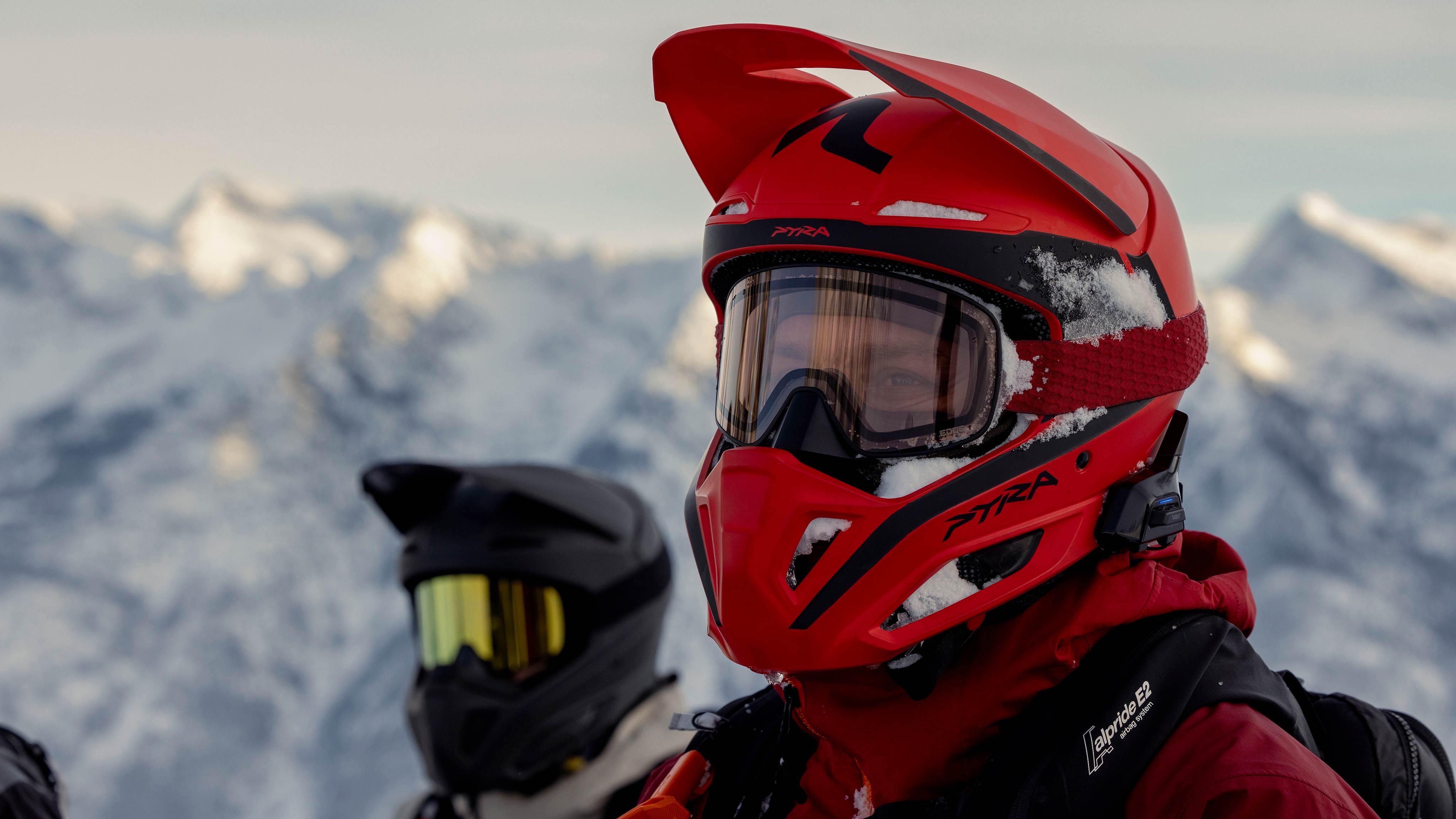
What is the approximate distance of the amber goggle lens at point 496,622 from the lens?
13.9 ft

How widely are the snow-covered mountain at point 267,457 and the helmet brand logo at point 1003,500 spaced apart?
291ft

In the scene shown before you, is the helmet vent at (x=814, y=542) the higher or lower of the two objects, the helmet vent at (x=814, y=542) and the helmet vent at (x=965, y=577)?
the higher

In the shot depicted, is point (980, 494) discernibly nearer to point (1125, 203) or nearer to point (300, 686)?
point (1125, 203)

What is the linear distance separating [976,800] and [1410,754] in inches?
30.2

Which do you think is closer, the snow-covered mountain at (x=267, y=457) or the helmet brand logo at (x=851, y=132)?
the helmet brand logo at (x=851, y=132)

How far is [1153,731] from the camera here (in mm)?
1474

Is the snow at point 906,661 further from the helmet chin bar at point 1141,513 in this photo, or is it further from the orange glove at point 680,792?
the orange glove at point 680,792

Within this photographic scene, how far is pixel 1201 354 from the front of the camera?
1.93m

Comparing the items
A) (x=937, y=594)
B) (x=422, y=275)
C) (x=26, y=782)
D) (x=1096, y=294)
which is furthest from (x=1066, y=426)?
(x=422, y=275)

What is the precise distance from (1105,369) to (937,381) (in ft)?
1.00

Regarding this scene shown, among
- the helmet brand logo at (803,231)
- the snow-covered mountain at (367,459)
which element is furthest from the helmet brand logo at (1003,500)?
the snow-covered mountain at (367,459)

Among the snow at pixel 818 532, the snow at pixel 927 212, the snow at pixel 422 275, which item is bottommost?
the snow at pixel 818 532

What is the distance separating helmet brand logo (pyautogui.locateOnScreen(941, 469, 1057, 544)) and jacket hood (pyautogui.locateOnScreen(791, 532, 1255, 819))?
0.17 meters

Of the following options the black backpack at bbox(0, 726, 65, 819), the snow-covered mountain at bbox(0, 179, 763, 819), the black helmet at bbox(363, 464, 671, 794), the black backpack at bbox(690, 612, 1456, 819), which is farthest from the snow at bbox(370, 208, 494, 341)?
the black backpack at bbox(690, 612, 1456, 819)
